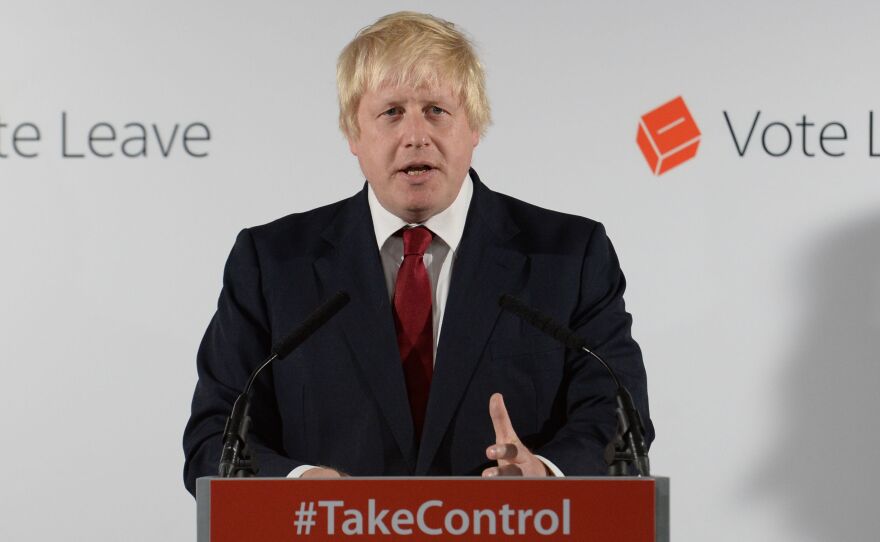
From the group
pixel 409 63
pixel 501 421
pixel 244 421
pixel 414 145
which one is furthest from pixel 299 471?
pixel 409 63

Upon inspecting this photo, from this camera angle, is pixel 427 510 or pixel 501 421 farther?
pixel 501 421

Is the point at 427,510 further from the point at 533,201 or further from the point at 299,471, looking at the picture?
the point at 533,201

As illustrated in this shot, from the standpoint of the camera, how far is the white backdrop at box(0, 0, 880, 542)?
10.2 ft

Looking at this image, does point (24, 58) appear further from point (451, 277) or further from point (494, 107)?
point (451, 277)

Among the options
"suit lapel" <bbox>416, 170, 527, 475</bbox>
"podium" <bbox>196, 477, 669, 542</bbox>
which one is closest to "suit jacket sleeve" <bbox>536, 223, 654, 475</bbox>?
"suit lapel" <bbox>416, 170, 527, 475</bbox>

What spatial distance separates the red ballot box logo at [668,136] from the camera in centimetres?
312

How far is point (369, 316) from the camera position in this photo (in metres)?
2.00

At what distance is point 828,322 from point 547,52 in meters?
1.04

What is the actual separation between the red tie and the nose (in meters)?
0.21

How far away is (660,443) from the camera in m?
3.12

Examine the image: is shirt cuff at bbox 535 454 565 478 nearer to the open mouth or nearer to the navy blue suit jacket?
the navy blue suit jacket

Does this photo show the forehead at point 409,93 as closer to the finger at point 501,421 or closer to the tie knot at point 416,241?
the tie knot at point 416,241

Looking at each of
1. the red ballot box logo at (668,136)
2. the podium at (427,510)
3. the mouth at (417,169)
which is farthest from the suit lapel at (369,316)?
the red ballot box logo at (668,136)

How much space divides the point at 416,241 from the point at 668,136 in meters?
1.29
